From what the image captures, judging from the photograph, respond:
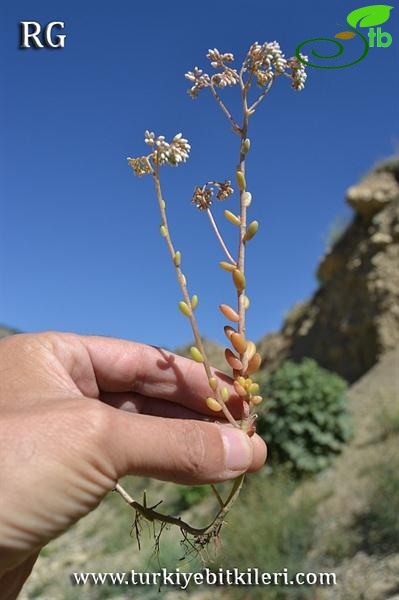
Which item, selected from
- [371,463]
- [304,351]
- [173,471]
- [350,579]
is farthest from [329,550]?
[304,351]

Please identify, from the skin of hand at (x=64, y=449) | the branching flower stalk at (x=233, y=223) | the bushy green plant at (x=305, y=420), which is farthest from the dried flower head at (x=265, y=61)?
the bushy green plant at (x=305, y=420)

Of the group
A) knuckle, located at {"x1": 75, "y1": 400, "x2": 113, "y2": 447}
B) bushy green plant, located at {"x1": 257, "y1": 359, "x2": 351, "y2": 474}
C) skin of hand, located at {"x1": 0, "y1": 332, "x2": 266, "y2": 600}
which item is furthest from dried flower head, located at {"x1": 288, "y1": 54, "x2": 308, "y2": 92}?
bushy green plant, located at {"x1": 257, "y1": 359, "x2": 351, "y2": 474}

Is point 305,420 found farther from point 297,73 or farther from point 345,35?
point 297,73

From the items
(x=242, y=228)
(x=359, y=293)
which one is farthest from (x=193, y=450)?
(x=359, y=293)

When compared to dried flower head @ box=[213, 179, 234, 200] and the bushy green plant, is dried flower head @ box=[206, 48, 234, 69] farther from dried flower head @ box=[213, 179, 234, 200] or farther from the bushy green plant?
the bushy green plant

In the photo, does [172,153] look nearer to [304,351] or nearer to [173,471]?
[173,471]

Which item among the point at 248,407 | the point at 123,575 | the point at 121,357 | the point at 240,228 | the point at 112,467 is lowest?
the point at 123,575
